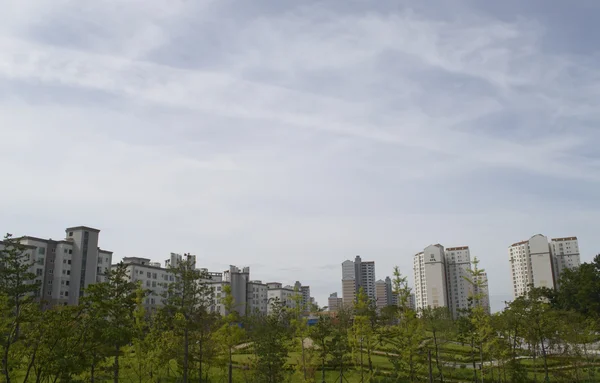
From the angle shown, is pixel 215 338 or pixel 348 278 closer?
pixel 215 338

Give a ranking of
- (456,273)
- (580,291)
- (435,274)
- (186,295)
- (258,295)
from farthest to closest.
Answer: (456,273) → (435,274) → (258,295) → (580,291) → (186,295)

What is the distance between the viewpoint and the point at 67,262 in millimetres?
57875

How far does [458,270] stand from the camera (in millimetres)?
117188

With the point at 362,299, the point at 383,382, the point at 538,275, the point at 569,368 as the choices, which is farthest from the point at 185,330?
the point at 538,275

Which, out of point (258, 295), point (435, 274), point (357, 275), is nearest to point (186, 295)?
point (258, 295)

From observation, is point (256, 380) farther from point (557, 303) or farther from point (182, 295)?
point (557, 303)

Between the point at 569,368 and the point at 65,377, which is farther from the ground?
the point at 65,377

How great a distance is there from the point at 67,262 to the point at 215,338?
40.3 m

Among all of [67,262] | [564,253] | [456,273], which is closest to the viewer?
[67,262]

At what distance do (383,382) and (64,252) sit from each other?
45.2m

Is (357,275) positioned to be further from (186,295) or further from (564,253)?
(186,295)

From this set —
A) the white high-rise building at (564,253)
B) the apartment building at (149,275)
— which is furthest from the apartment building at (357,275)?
the apartment building at (149,275)

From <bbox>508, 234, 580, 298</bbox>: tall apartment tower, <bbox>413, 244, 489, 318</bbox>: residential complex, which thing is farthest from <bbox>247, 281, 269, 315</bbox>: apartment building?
<bbox>508, 234, 580, 298</bbox>: tall apartment tower

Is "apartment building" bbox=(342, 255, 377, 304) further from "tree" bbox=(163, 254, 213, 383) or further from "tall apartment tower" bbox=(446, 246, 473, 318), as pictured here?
"tree" bbox=(163, 254, 213, 383)
